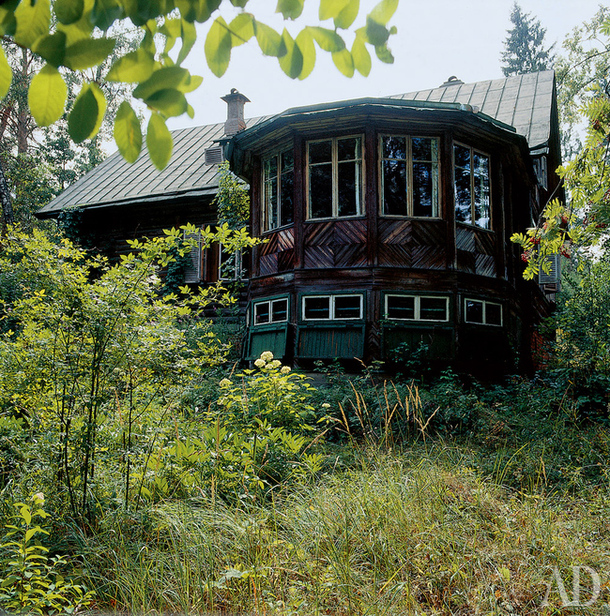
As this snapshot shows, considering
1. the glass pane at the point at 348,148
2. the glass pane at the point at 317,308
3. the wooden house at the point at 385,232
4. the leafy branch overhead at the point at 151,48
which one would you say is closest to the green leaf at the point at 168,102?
the leafy branch overhead at the point at 151,48

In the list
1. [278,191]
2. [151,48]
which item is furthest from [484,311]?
[151,48]

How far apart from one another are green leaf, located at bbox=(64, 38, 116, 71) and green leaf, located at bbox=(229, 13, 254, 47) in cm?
32

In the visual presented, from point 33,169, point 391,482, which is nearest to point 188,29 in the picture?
point 391,482

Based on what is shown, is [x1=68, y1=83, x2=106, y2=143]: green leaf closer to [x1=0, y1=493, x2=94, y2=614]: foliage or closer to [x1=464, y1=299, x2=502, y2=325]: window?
[x1=0, y1=493, x2=94, y2=614]: foliage

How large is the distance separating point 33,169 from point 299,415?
2223 centimetres

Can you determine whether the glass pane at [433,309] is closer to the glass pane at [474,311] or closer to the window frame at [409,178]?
the glass pane at [474,311]

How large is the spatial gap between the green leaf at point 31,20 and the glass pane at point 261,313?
10193mm

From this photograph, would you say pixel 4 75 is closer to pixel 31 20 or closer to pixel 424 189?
pixel 31 20

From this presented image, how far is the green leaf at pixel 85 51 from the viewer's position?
48.1 inches

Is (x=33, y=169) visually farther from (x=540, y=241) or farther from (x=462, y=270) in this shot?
(x=540, y=241)

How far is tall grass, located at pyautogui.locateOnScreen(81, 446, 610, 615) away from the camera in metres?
2.95

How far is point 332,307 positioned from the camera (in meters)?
10.5

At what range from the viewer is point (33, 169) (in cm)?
2353

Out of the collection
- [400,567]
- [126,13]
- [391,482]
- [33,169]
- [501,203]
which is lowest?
[400,567]
